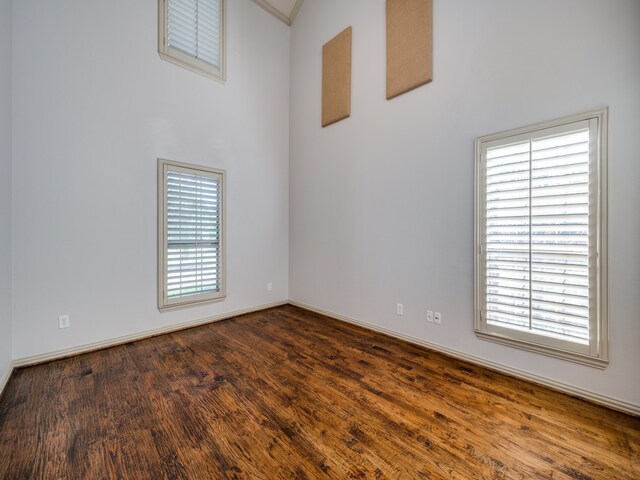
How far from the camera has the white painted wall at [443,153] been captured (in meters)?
1.90

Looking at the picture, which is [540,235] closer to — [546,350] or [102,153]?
[546,350]

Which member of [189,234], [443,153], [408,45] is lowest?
[189,234]

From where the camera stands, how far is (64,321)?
274 centimetres

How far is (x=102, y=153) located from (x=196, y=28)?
206 centimetres

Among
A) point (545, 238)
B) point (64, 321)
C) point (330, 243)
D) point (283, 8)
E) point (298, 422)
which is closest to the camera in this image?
point (298, 422)

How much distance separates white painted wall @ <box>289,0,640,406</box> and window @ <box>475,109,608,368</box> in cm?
9

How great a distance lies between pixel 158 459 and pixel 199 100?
12.2ft

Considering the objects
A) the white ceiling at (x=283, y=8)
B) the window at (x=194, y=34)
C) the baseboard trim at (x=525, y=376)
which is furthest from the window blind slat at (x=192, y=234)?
the white ceiling at (x=283, y=8)

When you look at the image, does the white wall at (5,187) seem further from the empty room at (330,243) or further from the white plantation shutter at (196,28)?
the white plantation shutter at (196,28)

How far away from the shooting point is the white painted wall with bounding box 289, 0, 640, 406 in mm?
1897

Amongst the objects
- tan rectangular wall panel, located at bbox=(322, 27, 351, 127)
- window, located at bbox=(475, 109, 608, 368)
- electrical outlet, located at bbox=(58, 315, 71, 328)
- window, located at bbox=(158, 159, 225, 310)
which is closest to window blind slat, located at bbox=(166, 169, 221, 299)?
window, located at bbox=(158, 159, 225, 310)

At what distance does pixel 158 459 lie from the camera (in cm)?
150

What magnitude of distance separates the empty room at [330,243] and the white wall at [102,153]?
0.07ft

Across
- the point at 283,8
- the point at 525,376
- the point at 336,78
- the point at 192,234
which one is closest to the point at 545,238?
the point at 525,376
